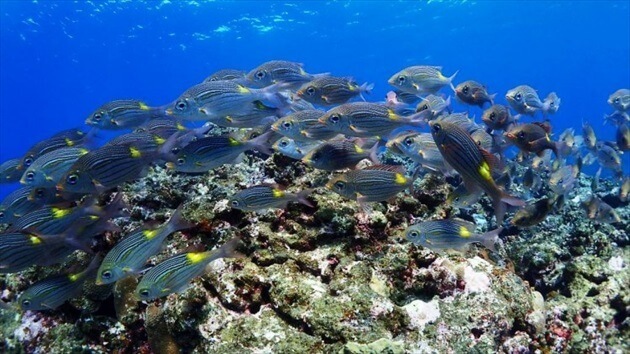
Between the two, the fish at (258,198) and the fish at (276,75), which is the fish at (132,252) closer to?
the fish at (258,198)

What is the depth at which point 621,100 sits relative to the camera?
390 inches

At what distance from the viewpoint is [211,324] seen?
4.17 m

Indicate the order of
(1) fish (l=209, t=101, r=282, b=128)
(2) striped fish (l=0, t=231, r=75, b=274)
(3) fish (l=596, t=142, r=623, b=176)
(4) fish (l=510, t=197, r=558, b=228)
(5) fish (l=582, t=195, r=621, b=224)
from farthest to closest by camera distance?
(3) fish (l=596, t=142, r=623, b=176) → (5) fish (l=582, t=195, r=621, b=224) → (4) fish (l=510, t=197, r=558, b=228) → (1) fish (l=209, t=101, r=282, b=128) → (2) striped fish (l=0, t=231, r=75, b=274)

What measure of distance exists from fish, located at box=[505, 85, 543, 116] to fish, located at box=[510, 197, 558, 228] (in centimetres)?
296

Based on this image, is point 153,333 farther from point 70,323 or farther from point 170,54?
point 170,54

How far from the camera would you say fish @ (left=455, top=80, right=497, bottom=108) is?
310 inches

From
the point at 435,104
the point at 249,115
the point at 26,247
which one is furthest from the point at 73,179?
the point at 435,104

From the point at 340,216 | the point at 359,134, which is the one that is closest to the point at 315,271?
the point at 340,216

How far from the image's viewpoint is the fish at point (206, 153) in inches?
187

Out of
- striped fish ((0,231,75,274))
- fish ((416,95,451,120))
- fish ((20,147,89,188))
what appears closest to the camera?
striped fish ((0,231,75,274))

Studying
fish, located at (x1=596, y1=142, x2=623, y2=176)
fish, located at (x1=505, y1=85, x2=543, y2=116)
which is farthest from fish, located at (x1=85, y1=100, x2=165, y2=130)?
fish, located at (x1=596, y1=142, x2=623, y2=176)

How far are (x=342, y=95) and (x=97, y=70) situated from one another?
7154cm

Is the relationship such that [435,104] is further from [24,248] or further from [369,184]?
[24,248]

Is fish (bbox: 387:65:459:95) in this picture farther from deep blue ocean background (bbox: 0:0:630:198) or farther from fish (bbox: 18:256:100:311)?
deep blue ocean background (bbox: 0:0:630:198)
